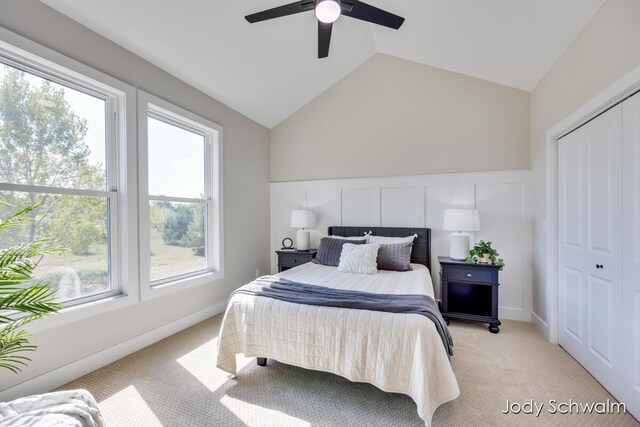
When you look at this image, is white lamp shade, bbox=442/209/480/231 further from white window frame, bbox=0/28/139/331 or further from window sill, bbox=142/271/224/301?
white window frame, bbox=0/28/139/331

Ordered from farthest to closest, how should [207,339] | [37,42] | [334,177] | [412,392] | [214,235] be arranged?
[334,177]
[214,235]
[207,339]
[37,42]
[412,392]

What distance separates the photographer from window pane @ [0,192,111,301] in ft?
6.33

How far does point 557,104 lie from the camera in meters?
2.61

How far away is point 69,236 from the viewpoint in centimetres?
217

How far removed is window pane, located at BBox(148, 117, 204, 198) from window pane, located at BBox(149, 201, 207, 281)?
0.17 meters

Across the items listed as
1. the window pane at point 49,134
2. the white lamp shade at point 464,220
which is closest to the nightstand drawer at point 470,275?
the white lamp shade at point 464,220

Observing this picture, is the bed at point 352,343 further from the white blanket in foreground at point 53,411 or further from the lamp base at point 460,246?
the lamp base at point 460,246

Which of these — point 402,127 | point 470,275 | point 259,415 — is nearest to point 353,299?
point 259,415

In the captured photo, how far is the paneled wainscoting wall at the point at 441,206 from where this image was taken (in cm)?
333

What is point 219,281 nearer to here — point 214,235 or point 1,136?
point 214,235

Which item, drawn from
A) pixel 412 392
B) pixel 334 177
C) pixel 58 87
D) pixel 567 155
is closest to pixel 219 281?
pixel 334 177

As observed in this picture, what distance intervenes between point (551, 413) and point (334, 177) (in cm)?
332

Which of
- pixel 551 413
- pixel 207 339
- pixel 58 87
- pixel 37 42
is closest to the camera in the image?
pixel 551 413

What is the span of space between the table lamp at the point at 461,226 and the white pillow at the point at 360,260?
0.90 m
